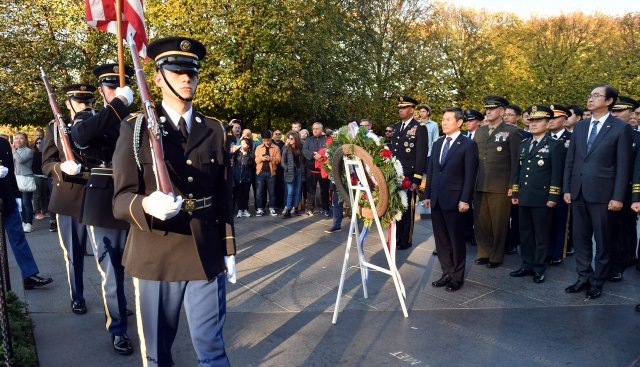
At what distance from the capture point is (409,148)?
27.0ft

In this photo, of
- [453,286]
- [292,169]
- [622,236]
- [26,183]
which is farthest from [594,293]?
[26,183]

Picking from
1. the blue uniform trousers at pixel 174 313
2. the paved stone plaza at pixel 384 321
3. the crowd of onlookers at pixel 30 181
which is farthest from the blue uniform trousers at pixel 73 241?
the crowd of onlookers at pixel 30 181

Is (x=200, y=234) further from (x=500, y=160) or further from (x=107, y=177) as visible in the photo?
(x=500, y=160)

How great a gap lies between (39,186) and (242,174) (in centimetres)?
520

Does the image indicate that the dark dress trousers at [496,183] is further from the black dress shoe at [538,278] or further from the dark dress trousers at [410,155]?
the dark dress trousers at [410,155]

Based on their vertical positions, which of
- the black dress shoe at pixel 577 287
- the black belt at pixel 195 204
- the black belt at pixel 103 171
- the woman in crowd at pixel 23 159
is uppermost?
the black belt at pixel 103 171

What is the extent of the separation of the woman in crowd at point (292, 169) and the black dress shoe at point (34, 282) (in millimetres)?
6164

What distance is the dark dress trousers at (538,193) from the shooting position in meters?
6.64

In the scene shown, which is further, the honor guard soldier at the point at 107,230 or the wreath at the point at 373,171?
the wreath at the point at 373,171

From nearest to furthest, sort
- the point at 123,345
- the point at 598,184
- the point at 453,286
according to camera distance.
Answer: the point at 123,345 < the point at 598,184 < the point at 453,286

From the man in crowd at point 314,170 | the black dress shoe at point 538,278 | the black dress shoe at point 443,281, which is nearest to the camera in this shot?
the black dress shoe at point 443,281

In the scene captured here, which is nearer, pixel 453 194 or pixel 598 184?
pixel 598 184

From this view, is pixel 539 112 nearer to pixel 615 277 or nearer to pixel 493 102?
pixel 493 102

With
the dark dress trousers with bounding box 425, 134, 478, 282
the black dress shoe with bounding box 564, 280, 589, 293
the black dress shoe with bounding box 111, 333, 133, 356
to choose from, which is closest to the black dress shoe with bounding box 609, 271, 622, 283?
the black dress shoe with bounding box 564, 280, 589, 293
